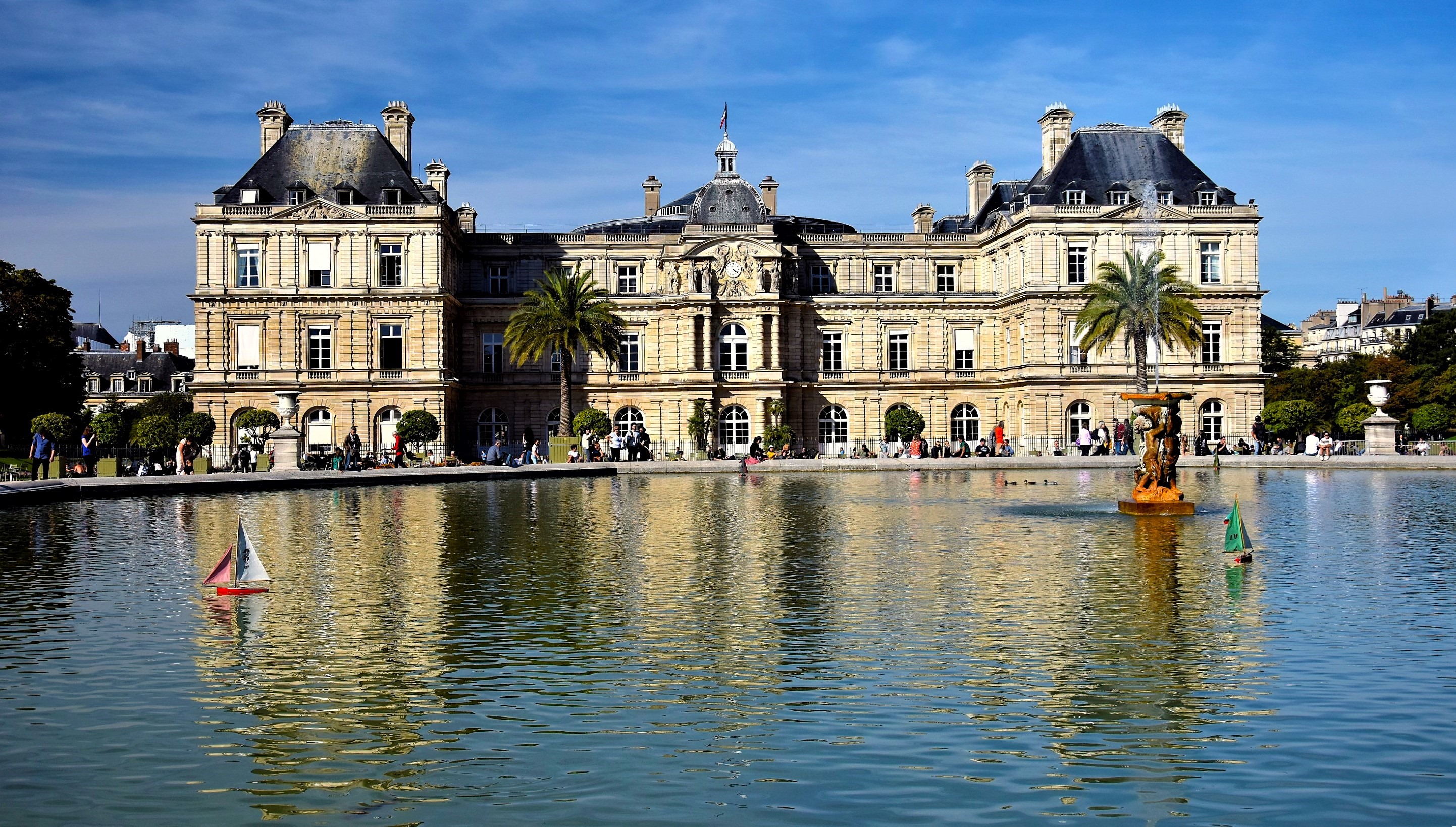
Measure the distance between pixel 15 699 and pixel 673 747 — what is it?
5.56 metres

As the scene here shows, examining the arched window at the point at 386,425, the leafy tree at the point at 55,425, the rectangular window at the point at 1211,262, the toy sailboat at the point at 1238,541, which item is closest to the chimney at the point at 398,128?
the arched window at the point at 386,425

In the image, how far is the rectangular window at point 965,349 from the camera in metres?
71.3

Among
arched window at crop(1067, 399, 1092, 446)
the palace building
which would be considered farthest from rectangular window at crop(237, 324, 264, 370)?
arched window at crop(1067, 399, 1092, 446)

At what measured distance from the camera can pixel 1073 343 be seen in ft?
216

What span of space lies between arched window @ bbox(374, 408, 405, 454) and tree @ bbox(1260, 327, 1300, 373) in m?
62.9

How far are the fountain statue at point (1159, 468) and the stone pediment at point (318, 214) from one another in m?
44.1

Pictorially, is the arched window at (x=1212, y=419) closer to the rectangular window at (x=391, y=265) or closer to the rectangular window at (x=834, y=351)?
the rectangular window at (x=834, y=351)

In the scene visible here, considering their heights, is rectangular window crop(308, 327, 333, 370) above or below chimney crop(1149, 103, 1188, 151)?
below

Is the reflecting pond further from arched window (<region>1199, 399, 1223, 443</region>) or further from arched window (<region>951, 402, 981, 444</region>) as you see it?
arched window (<region>951, 402, 981, 444</region>)

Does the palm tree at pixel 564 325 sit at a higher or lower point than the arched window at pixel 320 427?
higher

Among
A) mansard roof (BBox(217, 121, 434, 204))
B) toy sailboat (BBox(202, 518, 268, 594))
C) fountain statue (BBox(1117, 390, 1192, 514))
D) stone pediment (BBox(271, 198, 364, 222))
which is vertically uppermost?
mansard roof (BBox(217, 121, 434, 204))

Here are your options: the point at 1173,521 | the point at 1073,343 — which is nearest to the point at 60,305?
the point at 1073,343

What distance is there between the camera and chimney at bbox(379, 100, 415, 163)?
66562mm

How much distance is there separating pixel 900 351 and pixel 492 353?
72.3 feet
